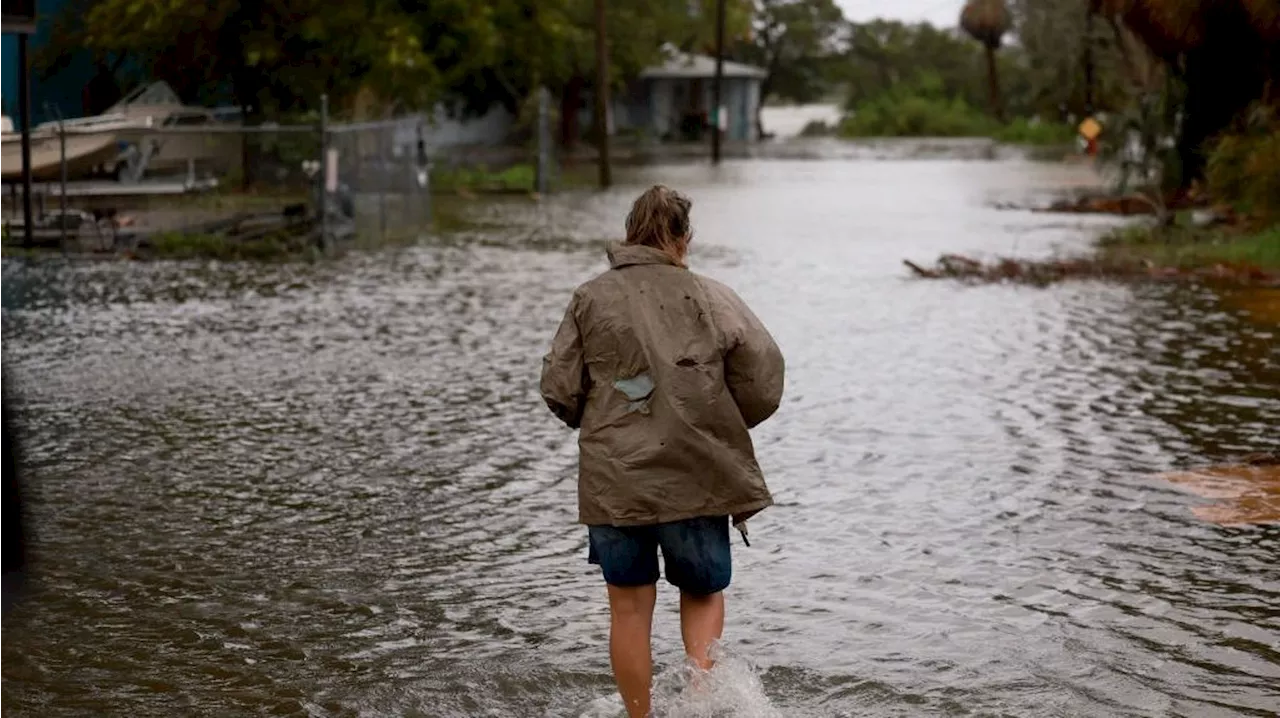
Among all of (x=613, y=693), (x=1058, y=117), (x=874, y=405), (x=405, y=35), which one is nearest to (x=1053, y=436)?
(x=874, y=405)

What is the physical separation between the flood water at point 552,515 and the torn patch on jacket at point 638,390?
4.27 ft

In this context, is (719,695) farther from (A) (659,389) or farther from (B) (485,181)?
(B) (485,181)

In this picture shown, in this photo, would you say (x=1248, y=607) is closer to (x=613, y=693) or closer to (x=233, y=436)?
(x=613, y=693)

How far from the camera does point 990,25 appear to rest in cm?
9606

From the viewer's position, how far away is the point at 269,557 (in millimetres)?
9164

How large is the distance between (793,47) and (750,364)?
94.6 metres

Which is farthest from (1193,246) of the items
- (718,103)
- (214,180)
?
(718,103)

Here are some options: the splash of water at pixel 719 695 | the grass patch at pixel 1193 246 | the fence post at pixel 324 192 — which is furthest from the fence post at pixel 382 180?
the splash of water at pixel 719 695

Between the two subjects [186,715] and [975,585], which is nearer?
[186,715]

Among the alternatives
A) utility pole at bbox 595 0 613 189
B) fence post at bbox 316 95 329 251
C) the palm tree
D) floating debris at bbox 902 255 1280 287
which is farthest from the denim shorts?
the palm tree

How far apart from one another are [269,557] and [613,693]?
2560 millimetres

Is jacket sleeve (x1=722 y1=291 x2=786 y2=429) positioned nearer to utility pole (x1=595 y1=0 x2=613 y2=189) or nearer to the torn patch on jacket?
the torn patch on jacket

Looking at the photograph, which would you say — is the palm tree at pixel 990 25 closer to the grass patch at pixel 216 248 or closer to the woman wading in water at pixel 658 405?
the grass patch at pixel 216 248

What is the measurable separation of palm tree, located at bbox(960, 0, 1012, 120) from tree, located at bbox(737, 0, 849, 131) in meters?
7.00
